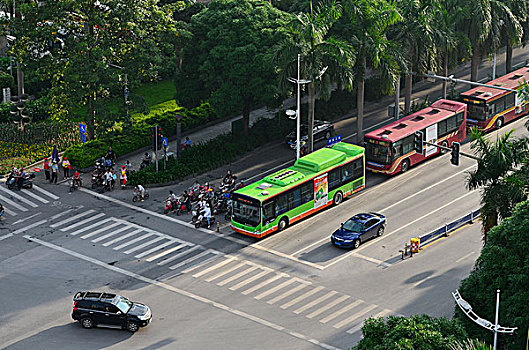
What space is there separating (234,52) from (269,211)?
50.5ft

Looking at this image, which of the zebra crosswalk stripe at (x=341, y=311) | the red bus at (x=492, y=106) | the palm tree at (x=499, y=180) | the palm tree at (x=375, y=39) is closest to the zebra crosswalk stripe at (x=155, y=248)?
the zebra crosswalk stripe at (x=341, y=311)

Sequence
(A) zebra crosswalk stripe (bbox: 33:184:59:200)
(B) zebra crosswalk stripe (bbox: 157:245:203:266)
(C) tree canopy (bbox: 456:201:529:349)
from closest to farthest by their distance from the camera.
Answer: (C) tree canopy (bbox: 456:201:529:349)
(B) zebra crosswalk stripe (bbox: 157:245:203:266)
(A) zebra crosswalk stripe (bbox: 33:184:59:200)

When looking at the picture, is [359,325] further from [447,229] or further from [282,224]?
[282,224]

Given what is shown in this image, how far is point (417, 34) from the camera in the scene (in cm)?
6656

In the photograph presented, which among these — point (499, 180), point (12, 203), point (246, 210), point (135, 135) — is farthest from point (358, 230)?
point (12, 203)

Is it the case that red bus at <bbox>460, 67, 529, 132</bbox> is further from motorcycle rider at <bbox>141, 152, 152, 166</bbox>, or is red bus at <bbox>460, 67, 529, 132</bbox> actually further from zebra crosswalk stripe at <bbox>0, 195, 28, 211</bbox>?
zebra crosswalk stripe at <bbox>0, 195, 28, 211</bbox>

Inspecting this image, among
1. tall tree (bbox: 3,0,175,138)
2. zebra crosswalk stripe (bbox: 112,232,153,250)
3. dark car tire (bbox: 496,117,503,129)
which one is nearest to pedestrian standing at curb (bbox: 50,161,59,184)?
tall tree (bbox: 3,0,175,138)

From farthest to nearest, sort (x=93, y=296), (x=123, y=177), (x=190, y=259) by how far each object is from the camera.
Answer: (x=123, y=177) < (x=190, y=259) < (x=93, y=296)

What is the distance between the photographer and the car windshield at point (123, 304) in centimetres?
4275

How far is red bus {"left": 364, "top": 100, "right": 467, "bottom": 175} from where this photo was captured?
61.2 m

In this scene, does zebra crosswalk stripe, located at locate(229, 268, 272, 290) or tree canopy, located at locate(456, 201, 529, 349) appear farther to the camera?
zebra crosswalk stripe, located at locate(229, 268, 272, 290)

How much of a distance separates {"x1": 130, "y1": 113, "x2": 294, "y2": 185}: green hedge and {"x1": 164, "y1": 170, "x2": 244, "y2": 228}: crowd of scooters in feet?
9.18

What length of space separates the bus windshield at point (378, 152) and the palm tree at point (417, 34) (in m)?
7.55

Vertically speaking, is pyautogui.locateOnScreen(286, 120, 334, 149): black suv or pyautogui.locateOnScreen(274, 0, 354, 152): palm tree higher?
pyautogui.locateOnScreen(274, 0, 354, 152): palm tree
